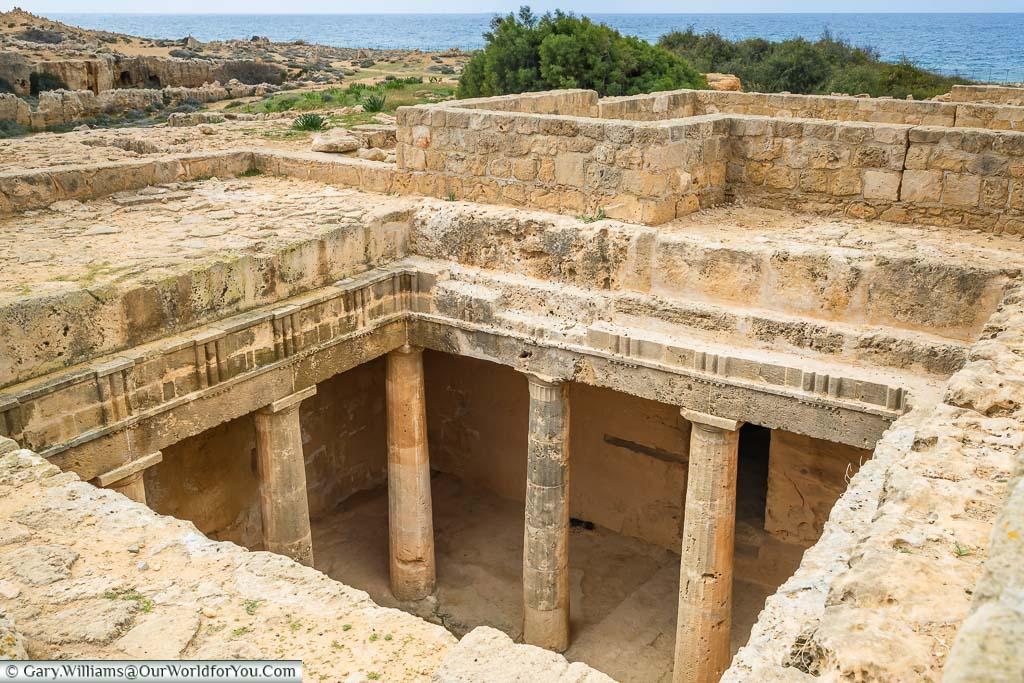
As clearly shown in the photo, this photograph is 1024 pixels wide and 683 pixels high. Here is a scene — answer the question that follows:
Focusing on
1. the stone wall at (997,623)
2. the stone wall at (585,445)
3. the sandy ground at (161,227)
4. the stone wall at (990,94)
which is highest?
the stone wall at (990,94)

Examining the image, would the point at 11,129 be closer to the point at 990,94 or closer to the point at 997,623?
the point at 990,94

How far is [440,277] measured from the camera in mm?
8477

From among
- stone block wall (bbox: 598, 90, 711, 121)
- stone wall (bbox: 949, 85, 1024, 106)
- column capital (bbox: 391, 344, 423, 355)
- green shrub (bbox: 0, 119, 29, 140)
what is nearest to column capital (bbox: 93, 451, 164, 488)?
column capital (bbox: 391, 344, 423, 355)

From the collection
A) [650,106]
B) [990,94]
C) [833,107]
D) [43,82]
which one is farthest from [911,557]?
[43,82]

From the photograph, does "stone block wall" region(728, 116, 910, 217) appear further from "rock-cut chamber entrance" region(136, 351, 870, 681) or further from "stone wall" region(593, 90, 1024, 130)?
"rock-cut chamber entrance" region(136, 351, 870, 681)

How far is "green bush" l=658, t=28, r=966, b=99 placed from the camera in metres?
26.2

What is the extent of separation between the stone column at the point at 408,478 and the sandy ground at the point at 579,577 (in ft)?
1.08

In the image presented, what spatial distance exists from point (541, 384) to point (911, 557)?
5.00 m

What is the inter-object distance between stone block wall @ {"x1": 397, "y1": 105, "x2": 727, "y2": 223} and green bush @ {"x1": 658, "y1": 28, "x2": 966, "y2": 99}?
1674 cm

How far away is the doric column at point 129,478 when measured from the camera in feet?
21.1

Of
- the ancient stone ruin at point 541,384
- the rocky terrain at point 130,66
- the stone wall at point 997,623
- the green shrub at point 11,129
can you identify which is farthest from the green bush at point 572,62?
the stone wall at point 997,623

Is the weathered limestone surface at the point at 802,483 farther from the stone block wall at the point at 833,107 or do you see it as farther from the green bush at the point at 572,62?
the green bush at the point at 572,62

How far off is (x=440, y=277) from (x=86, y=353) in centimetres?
315

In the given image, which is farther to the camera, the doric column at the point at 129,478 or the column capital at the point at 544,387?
the column capital at the point at 544,387
